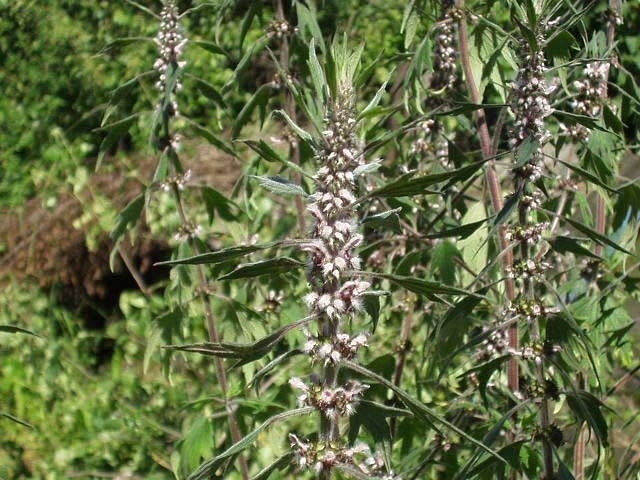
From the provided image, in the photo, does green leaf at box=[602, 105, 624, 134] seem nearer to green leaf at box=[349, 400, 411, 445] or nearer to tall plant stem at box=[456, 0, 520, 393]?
tall plant stem at box=[456, 0, 520, 393]

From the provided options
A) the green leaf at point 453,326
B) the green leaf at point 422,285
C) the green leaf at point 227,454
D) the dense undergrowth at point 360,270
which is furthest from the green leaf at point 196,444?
the green leaf at point 422,285

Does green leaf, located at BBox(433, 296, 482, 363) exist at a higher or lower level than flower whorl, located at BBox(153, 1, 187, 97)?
lower

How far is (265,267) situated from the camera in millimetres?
1290

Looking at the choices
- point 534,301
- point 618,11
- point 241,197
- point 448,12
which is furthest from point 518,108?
point 241,197

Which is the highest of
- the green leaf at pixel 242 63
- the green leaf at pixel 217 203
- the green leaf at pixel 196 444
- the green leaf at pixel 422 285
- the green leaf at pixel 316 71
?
the green leaf at pixel 316 71

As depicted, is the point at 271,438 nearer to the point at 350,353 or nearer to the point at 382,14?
the point at 350,353

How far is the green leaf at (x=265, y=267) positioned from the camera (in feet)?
4.09

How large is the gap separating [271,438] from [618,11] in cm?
150

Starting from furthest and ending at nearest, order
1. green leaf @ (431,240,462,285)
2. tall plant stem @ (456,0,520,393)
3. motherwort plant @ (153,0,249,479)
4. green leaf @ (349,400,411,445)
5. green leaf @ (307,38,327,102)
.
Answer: motherwort plant @ (153,0,249,479), green leaf @ (431,240,462,285), tall plant stem @ (456,0,520,393), green leaf @ (349,400,411,445), green leaf @ (307,38,327,102)

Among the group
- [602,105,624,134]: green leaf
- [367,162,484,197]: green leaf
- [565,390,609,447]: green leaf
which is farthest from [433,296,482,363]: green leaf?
[602,105,624,134]: green leaf

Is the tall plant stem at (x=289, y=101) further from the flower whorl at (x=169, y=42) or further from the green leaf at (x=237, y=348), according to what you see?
the green leaf at (x=237, y=348)

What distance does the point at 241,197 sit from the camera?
2.73 meters

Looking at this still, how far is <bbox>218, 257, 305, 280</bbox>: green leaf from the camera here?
125 centimetres

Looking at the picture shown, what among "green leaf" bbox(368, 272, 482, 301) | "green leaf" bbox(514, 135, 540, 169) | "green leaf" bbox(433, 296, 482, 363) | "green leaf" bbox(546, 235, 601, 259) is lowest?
"green leaf" bbox(433, 296, 482, 363)
